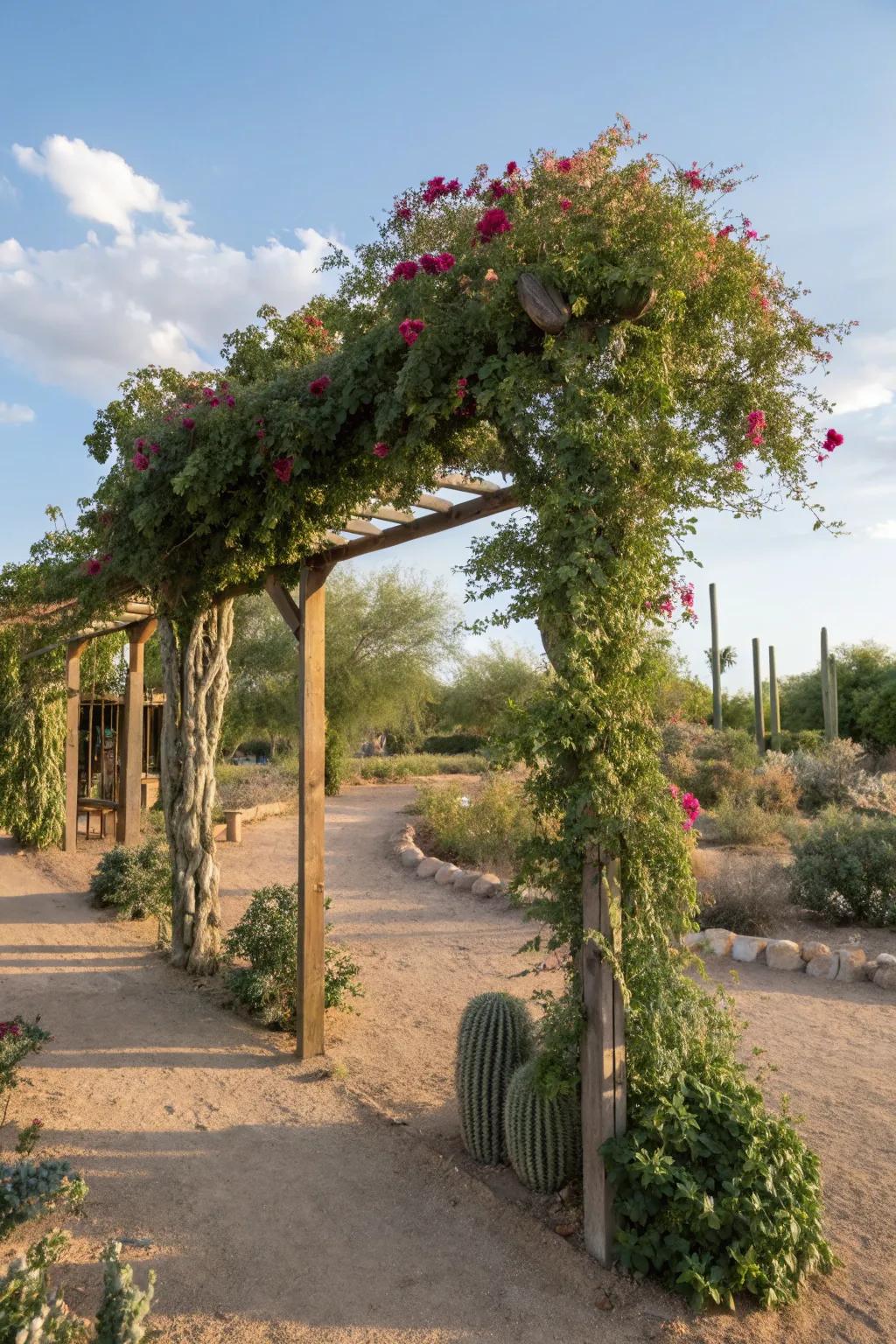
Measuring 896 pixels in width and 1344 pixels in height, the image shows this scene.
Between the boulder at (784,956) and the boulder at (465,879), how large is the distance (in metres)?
3.37

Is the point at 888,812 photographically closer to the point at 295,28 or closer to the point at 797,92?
the point at 797,92

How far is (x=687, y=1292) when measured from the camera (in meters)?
2.89

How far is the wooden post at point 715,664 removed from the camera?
2350cm

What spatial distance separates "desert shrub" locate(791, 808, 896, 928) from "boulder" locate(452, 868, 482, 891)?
324 centimetres

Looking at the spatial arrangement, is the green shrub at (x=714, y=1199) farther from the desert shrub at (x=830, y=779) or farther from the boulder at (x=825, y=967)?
the desert shrub at (x=830, y=779)

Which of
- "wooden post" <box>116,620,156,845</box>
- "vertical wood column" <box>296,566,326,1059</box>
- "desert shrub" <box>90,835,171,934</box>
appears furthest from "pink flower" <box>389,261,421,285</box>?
"wooden post" <box>116,620,156,845</box>

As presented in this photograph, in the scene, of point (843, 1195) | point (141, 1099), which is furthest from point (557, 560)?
point (141, 1099)

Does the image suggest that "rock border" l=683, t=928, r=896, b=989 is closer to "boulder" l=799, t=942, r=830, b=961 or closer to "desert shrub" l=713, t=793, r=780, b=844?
"boulder" l=799, t=942, r=830, b=961

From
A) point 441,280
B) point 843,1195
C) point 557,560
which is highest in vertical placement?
point 441,280

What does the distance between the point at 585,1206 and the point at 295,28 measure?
6.23 metres

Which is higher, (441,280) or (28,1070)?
(441,280)

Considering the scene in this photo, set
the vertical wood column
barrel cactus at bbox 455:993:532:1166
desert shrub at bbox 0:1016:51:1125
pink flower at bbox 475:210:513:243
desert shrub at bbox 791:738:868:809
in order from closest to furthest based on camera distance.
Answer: pink flower at bbox 475:210:513:243 → barrel cactus at bbox 455:993:532:1166 → desert shrub at bbox 0:1016:51:1125 → the vertical wood column → desert shrub at bbox 791:738:868:809

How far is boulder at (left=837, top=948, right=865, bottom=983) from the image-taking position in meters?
6.70

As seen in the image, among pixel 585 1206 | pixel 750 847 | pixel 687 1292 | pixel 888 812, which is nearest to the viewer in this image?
pixel 687 1292
